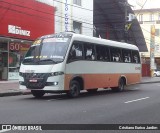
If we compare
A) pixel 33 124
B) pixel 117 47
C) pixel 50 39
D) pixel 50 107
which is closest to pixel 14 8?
pixel 117 47

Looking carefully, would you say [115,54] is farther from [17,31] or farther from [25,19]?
[25,19]

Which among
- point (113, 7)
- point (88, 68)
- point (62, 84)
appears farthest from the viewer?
Result: point (113, 7)

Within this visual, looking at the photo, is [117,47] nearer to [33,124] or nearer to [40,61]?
[40,61]

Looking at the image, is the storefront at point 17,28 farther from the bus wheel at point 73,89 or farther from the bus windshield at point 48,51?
the bus wheel at point 73,89

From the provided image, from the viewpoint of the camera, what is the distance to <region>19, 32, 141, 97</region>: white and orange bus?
52.6ft

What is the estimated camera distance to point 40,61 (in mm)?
16359

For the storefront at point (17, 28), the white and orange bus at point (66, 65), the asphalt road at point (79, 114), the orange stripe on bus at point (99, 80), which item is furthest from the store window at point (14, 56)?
the asphalt road at point (79, 114)

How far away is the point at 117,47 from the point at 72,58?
5.57m

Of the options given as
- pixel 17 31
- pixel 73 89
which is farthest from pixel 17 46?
pixel 73 89

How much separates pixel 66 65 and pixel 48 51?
103cm

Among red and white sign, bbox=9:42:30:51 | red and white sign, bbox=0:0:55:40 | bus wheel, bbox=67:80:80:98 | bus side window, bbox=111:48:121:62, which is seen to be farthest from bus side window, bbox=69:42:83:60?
red and white sign, bbox=9:42:30:51

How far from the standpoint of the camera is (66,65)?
16391mm

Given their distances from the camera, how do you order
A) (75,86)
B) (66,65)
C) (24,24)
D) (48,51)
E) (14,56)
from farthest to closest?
(14,56)
(24,24)
(75,86)
(48,51)
(66,65)

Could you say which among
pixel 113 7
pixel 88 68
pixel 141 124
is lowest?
pixel 141 124
